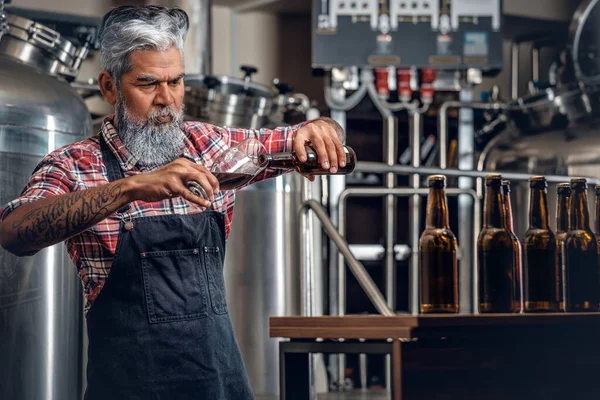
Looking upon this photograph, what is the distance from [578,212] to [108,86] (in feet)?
3.14

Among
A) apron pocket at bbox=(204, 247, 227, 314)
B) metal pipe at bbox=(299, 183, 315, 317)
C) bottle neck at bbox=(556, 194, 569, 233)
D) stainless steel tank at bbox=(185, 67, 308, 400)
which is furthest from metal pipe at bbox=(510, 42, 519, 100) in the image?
apron pocket at bbox=(204, 247, 227, 314)

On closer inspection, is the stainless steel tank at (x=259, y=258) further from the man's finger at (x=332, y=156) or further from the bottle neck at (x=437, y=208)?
the man's finger at (x=332, y=156)

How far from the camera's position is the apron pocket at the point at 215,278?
1554mm

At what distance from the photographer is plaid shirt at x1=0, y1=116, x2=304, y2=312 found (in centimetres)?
152

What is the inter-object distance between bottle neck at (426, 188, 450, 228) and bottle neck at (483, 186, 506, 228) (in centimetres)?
9

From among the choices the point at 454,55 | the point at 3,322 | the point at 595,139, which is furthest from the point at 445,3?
the point at 3,322

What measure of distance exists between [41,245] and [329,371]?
10.9 ft

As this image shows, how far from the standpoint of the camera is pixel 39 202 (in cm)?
143

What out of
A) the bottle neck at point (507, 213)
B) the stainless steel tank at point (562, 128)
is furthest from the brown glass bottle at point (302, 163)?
the stainless steel tank at point (562, 128)

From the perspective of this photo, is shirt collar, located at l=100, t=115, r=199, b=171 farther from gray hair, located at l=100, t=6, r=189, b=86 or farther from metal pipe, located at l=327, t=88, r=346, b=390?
metal pipe, located at l=327, t=88, r=346, b=390

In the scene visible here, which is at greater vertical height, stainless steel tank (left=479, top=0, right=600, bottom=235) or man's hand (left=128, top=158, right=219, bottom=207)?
stainless steel tank (left=479, top=0, right=600, bottom=235)

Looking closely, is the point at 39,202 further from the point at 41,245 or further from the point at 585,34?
the point at 585,34

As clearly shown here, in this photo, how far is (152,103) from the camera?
5.28 ft

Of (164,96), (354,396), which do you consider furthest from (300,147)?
(354,396)
